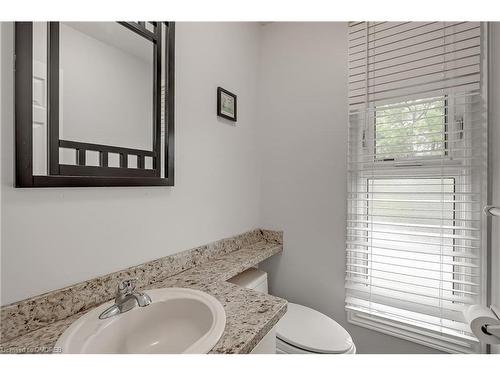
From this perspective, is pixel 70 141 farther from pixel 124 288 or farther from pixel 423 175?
pixel 423 175

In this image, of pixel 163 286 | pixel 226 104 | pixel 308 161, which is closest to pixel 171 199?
pixel 163 286

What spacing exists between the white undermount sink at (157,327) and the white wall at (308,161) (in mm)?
873

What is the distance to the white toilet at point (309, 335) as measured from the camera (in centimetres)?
99

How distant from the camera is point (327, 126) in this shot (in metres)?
1.43

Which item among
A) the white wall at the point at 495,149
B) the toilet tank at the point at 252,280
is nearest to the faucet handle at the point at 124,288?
the toilet tank at the point at 252,280

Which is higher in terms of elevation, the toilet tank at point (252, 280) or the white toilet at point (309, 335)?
the toilet tank at point (252, 280)

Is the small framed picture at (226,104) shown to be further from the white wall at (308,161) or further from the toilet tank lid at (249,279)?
the toilet tank lid at (249,279)

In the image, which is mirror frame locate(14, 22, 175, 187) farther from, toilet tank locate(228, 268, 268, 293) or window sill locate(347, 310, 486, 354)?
window sill locate(347, 310, 486, 354)

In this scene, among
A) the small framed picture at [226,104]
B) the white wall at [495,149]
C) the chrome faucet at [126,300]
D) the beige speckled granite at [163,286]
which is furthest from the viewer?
the small framed picture at [226,104]

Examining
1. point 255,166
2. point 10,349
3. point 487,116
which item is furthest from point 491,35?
point 10,349

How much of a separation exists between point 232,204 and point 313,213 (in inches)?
20.1

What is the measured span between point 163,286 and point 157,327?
0.16m

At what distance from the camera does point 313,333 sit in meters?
1.09

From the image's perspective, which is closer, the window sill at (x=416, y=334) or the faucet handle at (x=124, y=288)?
the faucet handle at (x=124, y=288)
